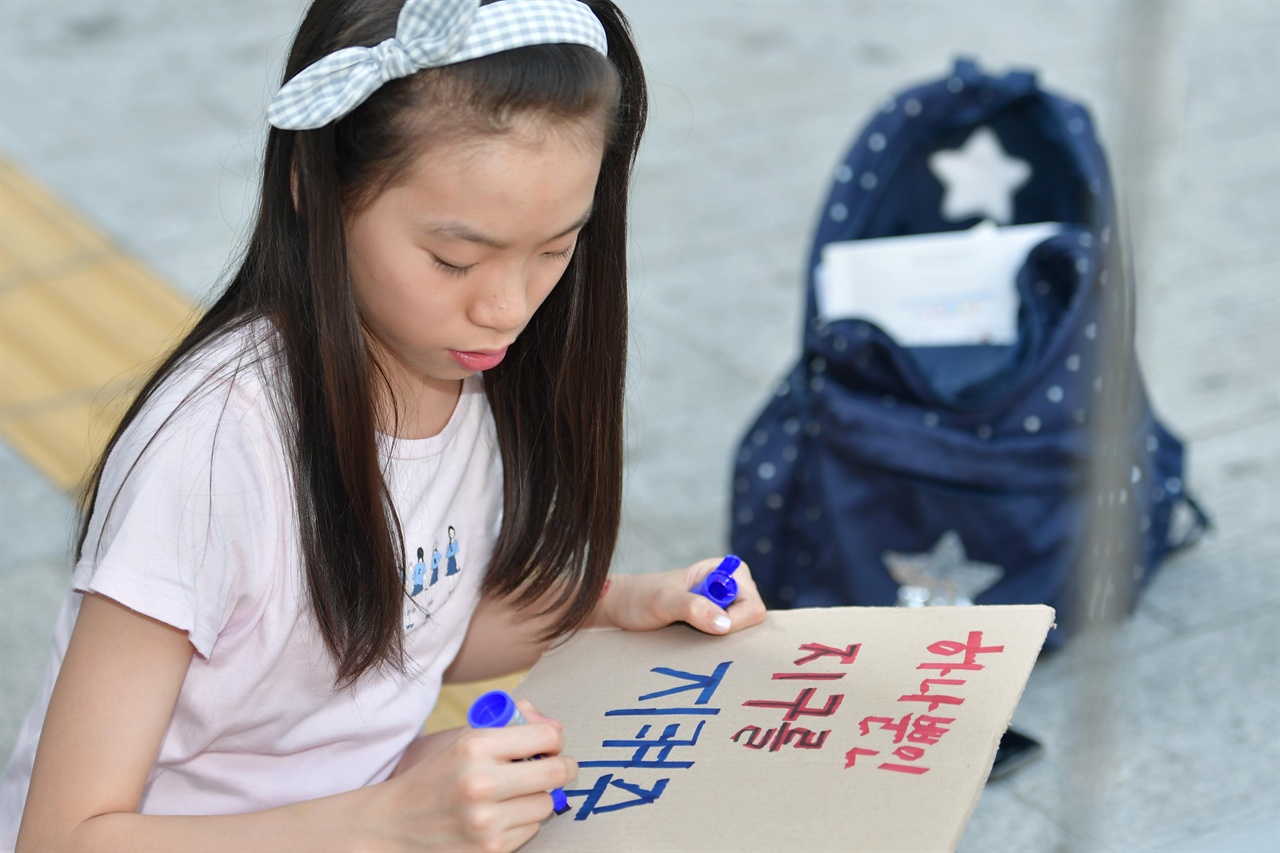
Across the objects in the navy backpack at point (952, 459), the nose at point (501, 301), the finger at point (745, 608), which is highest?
the nose at point (501, 301)

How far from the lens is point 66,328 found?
2.78 metres

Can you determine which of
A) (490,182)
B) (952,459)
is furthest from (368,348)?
(952,459)

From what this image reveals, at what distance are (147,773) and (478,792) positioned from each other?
0.27 m

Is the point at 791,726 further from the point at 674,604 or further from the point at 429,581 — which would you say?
the point at 429,581

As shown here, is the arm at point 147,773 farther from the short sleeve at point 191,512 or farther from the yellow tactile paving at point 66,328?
the yellow tactile paving at point 66,328

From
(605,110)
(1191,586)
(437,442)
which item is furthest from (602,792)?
(1191,586)

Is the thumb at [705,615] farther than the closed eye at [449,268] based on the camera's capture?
Yes

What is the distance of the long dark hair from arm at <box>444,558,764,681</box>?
34 mm

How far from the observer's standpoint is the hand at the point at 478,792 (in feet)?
3.31

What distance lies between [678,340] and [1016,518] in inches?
40.9

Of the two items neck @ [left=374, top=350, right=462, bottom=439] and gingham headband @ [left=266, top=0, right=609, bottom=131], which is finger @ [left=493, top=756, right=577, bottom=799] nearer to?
neck @ [left=374, top=350, right=462, bottom=439]

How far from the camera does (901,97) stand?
2.23 m

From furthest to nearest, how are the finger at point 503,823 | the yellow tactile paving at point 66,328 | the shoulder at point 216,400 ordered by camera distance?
the yellow tactile paving at point 66,328 < the shoulder at point 216,400 < the finger at point 503,823

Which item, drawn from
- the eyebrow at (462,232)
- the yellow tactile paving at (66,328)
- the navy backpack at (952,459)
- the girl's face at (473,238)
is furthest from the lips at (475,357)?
the yellow tactile paving at (66,328)
